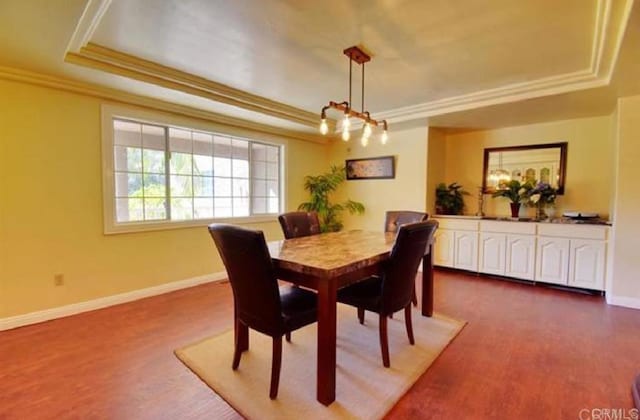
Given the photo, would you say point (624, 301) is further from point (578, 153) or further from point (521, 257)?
point (578, 153)

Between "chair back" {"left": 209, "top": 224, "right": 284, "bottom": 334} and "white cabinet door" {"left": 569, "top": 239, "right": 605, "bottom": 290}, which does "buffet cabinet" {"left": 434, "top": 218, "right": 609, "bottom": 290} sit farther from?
"chair back" {"left": 209, "top": 224, "right": 284, "bottom": 334}

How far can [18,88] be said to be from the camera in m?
2.67

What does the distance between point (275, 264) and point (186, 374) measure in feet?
3.10

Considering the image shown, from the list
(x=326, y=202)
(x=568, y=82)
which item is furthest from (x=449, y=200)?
(x=568, y=82)

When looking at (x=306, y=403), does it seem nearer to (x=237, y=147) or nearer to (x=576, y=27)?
(x=576, y=27)

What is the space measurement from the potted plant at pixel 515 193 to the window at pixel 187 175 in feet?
11.0

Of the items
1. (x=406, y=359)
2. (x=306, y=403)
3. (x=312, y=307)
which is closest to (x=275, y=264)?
(x=312, y=307)

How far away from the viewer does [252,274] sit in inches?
68.8

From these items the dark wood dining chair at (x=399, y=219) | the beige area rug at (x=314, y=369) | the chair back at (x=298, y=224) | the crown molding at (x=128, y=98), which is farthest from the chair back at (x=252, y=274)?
the crown molding at (x=128, y=98)

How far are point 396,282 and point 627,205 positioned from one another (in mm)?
2914

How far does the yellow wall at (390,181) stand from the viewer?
15.3 ft

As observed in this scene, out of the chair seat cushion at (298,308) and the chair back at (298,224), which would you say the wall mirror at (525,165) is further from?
the chair seat cushion at (298,308)

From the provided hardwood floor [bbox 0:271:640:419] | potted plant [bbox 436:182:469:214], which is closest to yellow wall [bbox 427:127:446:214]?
potted plant [bbox 436:182:469:214]

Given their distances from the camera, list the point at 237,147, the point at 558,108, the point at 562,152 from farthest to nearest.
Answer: the point at 237,147, the point at 562,152, the point at 558,108
